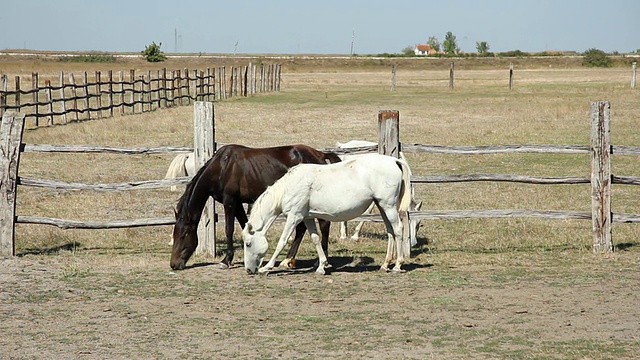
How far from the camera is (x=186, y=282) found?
9.97 m

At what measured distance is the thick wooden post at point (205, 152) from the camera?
11.4 metres

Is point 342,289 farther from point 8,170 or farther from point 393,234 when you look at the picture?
point 8,170

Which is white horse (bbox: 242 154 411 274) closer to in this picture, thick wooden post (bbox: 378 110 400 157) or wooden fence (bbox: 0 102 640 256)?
thick wooden post (bbox: 378 110 400 157)

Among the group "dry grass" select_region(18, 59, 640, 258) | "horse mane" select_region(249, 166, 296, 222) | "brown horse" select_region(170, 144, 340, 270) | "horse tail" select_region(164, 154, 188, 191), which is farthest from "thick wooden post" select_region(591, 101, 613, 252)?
"horse tail" select_region(164, 154, 188, 191)

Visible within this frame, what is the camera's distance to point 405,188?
413 inches

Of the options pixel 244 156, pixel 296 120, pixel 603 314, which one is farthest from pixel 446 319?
pixel 296 120

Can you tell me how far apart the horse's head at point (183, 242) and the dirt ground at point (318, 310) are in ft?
0.67

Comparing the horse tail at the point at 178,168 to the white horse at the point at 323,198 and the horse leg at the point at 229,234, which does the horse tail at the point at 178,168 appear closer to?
the horse leg at the point at 229,234

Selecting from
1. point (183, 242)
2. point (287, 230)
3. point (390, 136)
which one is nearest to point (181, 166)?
Answer: point (183, 242)

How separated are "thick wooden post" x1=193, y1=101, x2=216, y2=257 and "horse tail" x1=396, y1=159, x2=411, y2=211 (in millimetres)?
2424

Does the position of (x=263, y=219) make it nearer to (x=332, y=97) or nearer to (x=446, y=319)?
(x=446, y=319)

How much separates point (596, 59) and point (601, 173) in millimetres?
84417

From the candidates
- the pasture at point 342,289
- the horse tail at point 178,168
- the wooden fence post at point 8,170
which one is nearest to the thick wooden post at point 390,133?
the pasture at point 342,289

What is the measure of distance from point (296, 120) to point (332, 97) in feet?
49.3
